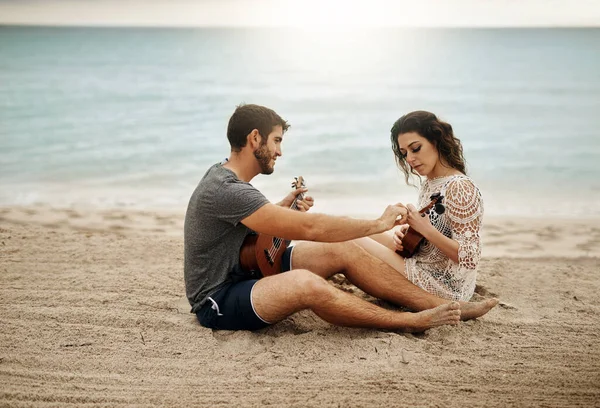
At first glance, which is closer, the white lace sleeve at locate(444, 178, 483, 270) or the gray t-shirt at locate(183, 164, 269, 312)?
the gray t-shirt at locate(183, 164, 269, 312)

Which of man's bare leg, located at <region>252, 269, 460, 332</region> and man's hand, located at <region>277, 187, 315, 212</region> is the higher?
man's hand, located at <region>277, 187, 315, 212</region>

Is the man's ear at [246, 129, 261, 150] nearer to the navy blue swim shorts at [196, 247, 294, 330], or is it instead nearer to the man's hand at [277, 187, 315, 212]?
the man's hand at [277, 187, 315, 212]

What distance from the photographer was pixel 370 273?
4.31 meters

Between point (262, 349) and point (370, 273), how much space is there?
102 centimetres

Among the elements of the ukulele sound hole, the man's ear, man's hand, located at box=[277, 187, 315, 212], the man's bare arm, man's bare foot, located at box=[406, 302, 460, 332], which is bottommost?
man's bare foot, located at box=[406, 302, 460, 332]

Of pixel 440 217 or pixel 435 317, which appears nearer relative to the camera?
pixel 435 317

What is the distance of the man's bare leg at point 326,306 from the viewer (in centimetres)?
373

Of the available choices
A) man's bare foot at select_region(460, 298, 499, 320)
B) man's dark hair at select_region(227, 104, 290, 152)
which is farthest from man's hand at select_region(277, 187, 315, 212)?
man's bare foot at select_region(460, 298, 499, 320)

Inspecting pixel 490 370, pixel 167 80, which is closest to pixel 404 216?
pixel 490 370

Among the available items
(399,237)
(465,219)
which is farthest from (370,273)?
(465,219)

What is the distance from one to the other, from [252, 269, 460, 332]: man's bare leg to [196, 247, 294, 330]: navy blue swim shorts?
0.20ft

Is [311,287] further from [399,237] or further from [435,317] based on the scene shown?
[399,237]

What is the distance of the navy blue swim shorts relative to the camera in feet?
12.6

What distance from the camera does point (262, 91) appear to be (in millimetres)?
27016
